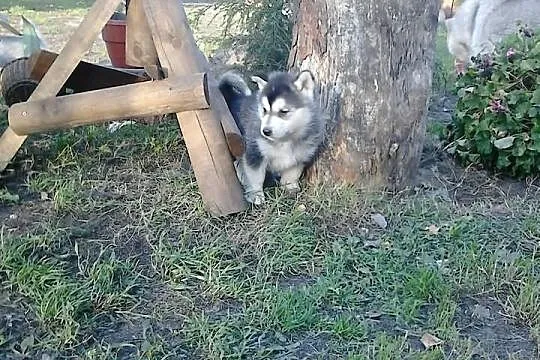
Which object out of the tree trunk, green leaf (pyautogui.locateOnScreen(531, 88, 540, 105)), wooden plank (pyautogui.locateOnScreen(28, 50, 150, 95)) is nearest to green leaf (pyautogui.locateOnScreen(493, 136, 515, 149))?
green leaf (pyautogui.locateOnScreen(531, 88, 540, 105))

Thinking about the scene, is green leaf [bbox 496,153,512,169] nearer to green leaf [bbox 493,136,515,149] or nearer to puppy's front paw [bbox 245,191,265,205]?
green leaf [bbox 493,136,515,149]

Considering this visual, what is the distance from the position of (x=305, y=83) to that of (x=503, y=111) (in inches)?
55.8

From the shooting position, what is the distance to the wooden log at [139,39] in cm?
463

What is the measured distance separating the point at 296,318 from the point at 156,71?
2.08m

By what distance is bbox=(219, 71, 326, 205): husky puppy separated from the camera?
414cm

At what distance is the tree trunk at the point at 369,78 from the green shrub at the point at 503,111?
0.60 metres

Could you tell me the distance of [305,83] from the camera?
4.22 meters

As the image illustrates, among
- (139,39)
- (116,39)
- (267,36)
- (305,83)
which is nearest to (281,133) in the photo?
(305,83)

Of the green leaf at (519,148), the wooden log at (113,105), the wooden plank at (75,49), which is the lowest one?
the green leaf at (519,148)

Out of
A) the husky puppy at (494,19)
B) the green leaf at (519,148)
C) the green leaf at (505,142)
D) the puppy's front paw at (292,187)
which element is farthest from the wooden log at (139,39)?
the husky puppy at (494,19)

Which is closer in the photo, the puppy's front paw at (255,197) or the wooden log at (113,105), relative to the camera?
the wooden log at (113,105)

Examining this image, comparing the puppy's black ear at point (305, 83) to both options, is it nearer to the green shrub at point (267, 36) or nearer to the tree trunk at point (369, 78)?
the tree trunk at point (369, 78)

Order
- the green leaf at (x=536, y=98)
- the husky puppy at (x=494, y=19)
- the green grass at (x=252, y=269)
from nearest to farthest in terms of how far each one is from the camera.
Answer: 1. the green grass at (x=252, y=269)
2. the green leaf at (x=536, y=98)
3. the husky puppy at (x=494, y=19)

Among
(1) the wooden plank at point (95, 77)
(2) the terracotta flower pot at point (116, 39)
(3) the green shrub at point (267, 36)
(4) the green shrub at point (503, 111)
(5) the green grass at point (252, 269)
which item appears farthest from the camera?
(2) the terracotta flower pot at point (116, 39)
